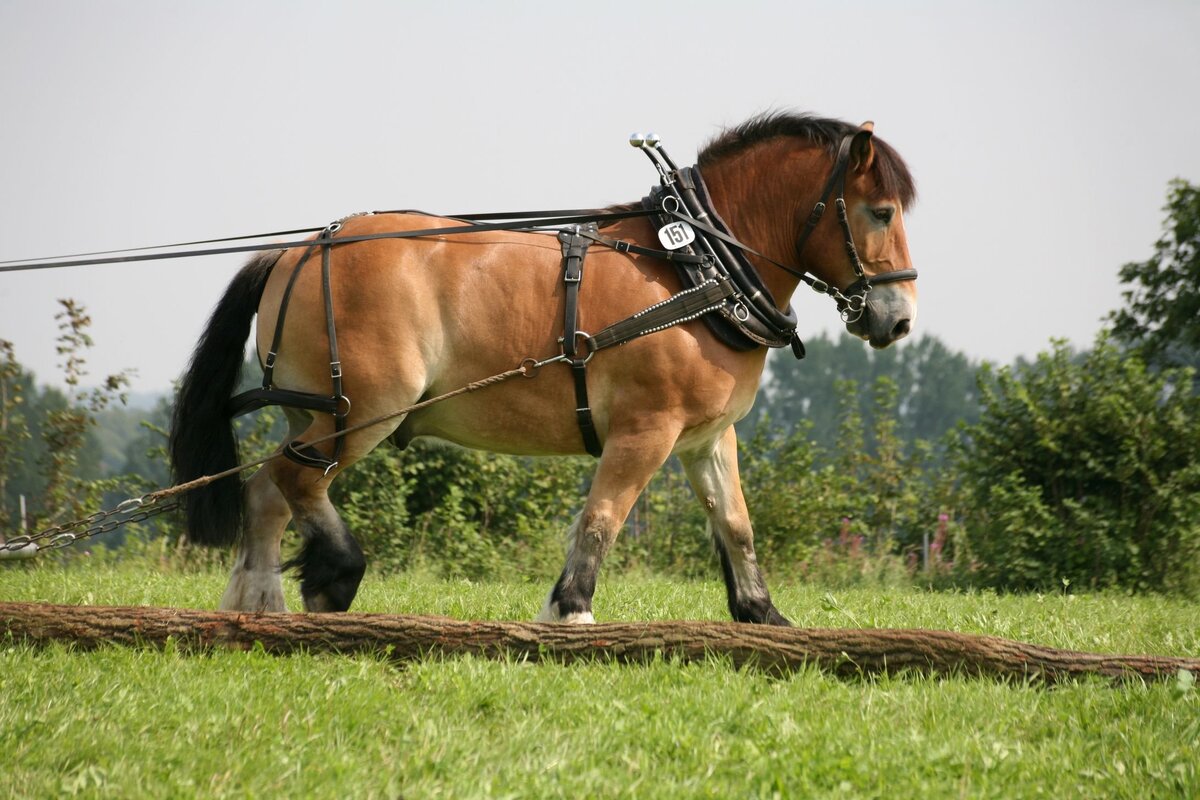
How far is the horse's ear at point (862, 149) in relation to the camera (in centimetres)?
524

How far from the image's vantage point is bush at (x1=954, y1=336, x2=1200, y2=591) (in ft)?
31.8

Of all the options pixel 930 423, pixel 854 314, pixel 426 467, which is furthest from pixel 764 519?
pixel 930 423

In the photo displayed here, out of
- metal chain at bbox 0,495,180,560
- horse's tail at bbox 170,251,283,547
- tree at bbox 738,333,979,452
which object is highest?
horse's tail at bbox 170,251,283,547

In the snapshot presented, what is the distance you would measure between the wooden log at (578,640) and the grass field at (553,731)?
0.29 ft

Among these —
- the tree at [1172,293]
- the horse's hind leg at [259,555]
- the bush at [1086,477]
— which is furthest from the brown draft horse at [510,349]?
the tree at [1172,293]

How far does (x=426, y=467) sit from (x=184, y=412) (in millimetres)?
5195

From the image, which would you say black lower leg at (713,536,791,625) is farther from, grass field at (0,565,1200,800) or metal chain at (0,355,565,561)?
metal chain at (0,355,565,561)

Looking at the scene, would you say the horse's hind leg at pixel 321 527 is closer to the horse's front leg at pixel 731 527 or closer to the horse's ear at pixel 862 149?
the horse's front leg at pixel 731 527

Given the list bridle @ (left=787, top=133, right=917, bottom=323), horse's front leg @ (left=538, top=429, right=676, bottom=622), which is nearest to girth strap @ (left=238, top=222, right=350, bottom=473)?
horse's front leg @ (left=538, top=429, right=676, bottom=622)

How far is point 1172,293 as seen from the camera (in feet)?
61.2

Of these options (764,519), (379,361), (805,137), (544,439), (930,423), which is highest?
(805,137)

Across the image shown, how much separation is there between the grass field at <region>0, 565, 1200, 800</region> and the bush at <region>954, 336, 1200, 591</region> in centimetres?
565

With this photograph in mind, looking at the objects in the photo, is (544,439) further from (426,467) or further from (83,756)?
(426,467)

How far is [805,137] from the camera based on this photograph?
18.1ft
